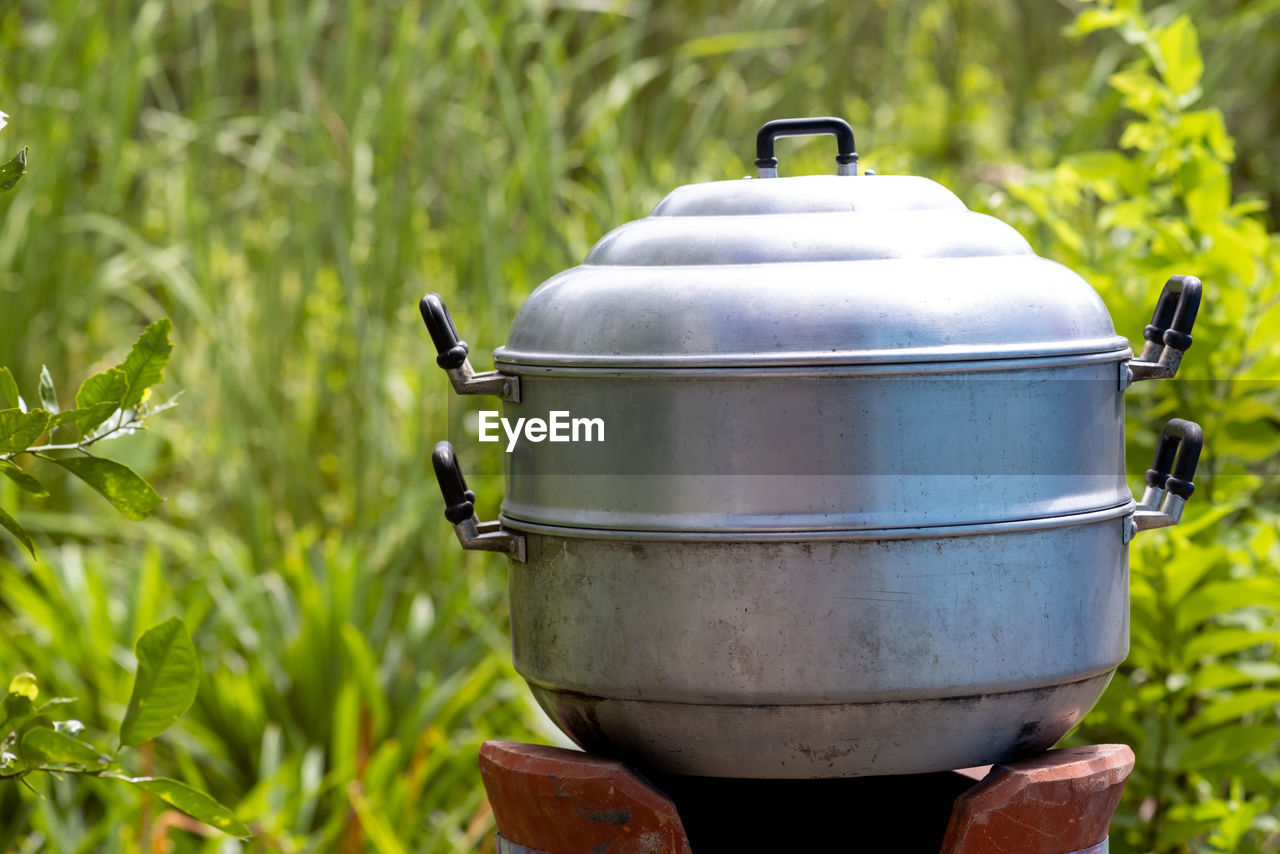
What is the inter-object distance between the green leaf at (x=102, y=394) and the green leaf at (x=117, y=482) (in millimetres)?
30

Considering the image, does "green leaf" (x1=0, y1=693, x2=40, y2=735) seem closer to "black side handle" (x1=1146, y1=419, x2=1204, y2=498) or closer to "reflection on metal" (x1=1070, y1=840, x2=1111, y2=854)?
"reflection on metal" (x1=1070, y1=840, x2=1111, y2=854)

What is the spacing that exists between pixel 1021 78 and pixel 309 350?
265 centimetres

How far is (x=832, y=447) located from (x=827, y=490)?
0.04 m

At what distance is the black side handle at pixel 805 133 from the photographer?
1498 millimetres

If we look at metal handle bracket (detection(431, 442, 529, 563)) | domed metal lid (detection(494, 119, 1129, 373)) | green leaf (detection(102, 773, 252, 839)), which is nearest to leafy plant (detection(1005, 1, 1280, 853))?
domed metal lid (detection(494, 119, 1129, 373))

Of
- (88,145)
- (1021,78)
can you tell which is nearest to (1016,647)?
(88,145)

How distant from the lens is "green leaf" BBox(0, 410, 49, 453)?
1132 millimetres

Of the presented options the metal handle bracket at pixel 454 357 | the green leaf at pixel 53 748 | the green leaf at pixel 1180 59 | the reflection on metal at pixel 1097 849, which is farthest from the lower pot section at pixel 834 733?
the green leaf at pixel 1180 59

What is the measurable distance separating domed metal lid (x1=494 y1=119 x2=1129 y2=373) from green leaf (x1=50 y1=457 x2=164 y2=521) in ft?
1.31

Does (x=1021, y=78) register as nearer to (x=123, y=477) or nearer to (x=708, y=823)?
(x=708, y=823)

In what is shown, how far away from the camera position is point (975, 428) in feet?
4.27

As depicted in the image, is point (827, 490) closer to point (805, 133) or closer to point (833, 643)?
point (833, 643)

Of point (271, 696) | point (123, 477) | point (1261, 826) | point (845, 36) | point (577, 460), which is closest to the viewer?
point (123, 477)

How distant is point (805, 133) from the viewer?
1.52 metres
